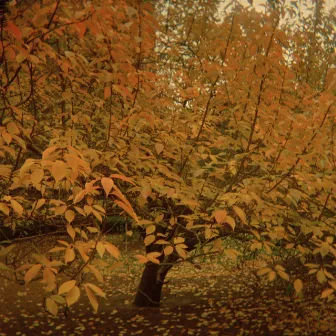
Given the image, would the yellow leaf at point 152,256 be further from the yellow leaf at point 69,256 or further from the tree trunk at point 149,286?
the tree trunk at point 149,286

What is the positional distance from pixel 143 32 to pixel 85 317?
268 inches

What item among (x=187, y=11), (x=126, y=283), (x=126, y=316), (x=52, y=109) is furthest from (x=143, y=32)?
(x=126, y=283)

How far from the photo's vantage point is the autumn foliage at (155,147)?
292 cm

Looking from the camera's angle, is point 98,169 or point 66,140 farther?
point 98,169

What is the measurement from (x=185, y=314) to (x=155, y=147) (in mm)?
5585

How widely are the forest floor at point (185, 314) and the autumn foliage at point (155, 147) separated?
2297mm

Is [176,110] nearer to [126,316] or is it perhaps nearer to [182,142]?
[182,142]

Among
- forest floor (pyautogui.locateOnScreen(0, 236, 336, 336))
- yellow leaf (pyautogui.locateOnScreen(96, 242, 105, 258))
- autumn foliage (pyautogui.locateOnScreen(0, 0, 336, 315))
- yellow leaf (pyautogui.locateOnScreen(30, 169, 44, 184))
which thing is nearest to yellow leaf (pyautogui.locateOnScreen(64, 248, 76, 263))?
autumn foliage (pyautogui.locateOnScreen(0, 0, 336, 315))

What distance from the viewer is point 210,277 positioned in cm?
1213

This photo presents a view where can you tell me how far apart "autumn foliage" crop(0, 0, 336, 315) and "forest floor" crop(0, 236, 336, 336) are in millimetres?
2297

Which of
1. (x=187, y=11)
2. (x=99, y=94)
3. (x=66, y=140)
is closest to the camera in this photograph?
(x=66, y=140)

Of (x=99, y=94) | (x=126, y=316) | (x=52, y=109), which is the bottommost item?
(x=126, y=316)

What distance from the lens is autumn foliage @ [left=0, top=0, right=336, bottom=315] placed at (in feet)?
9.58

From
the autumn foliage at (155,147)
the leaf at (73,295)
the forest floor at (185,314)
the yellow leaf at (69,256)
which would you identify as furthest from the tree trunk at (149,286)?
the leaf at (73,295)
